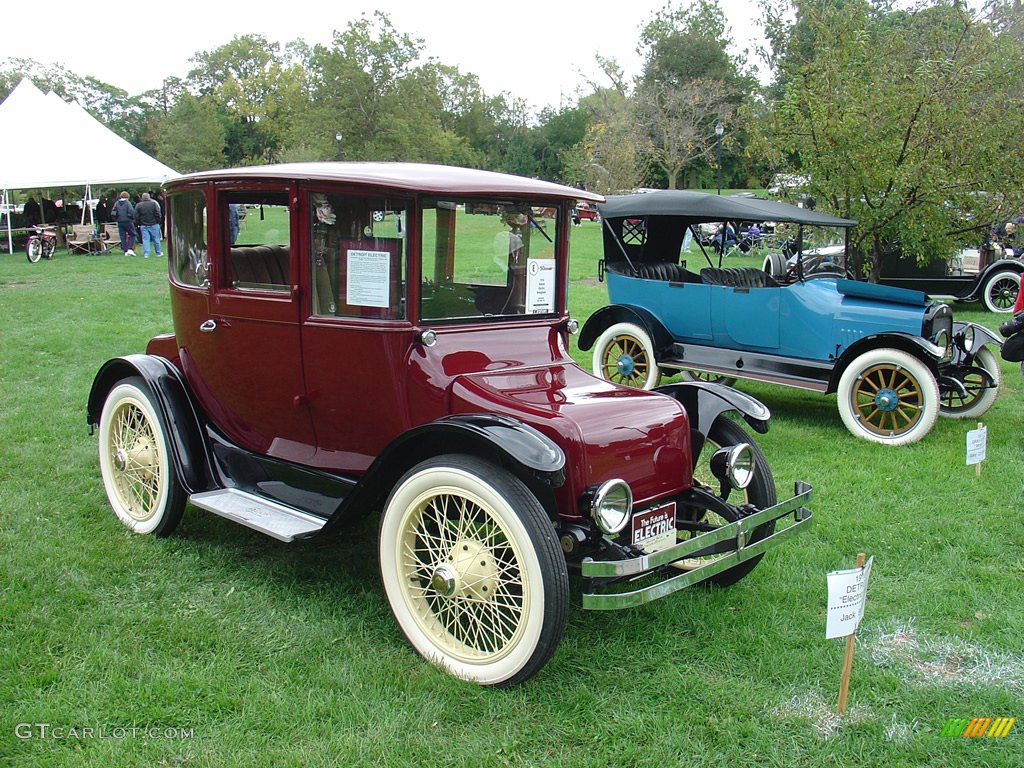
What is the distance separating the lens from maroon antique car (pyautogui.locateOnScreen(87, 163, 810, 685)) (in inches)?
122

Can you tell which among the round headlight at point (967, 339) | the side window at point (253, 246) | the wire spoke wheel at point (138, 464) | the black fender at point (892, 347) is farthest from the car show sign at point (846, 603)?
the round headlight at point (967, 339)

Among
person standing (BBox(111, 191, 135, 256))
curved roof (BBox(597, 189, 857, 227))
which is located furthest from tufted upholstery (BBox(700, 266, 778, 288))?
person standing (BBox(111, 191, 135, 256))

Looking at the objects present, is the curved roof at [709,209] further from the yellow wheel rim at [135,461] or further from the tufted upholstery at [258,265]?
the yellow wheel rim at [135,461]

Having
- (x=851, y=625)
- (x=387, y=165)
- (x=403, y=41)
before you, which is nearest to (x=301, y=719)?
(x=851, y=625)

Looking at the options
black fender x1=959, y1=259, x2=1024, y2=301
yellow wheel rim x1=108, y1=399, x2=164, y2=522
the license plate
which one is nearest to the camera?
the license plate

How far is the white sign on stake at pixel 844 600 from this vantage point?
8.98 feet

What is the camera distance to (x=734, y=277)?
25.3 feet

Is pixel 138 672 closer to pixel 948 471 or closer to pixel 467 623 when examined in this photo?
pixel 467 623

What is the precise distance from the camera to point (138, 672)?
3143 mm

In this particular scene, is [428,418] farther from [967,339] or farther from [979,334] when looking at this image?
[979,334]

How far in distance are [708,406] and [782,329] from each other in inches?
139

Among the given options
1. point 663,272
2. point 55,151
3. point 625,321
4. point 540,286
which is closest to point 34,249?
point 55,151

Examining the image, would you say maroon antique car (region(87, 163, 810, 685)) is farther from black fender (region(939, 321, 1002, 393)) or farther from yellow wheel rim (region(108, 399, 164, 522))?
black fender (region(939, 321, 1002, 393))

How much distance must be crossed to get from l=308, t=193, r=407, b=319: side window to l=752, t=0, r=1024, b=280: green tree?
7624 millimetres
